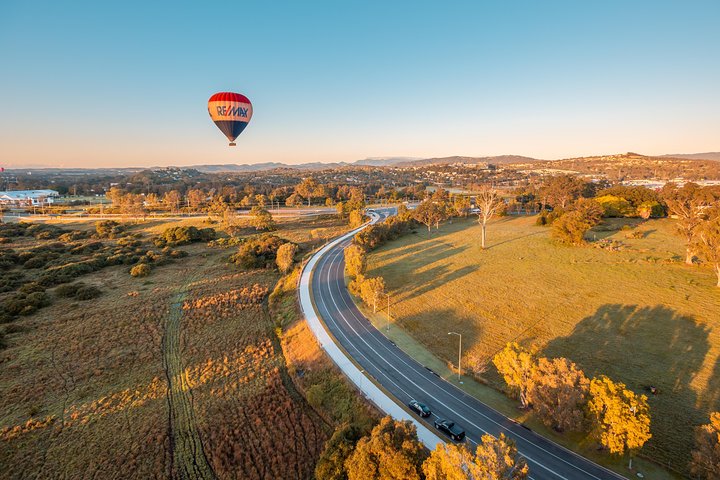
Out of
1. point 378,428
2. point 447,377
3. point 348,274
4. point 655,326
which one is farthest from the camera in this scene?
point 348,274

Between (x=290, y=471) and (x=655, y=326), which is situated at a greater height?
(x=655, y=326)

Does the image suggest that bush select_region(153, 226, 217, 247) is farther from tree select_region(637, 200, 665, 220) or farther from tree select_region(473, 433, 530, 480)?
tree select_region(637, 200, 665, 220)

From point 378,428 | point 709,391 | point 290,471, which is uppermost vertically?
point 378,428

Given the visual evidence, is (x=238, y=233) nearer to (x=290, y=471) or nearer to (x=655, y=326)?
(x=290, y=471)

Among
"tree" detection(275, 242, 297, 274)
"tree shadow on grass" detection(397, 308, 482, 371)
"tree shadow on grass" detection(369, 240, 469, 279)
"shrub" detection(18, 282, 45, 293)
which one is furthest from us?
"tree" detection(275, 242, 297, 274)

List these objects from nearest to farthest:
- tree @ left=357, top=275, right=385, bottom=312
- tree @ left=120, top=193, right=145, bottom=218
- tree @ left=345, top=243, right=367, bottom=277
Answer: tree @ left=357, top=275, right=385, bottom=312 → tree @ left=345, top=243, right=367, bottom=277 → tree @ left=120, top=193, right=145, bottom=218

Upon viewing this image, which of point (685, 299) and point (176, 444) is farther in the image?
point (685, 299)

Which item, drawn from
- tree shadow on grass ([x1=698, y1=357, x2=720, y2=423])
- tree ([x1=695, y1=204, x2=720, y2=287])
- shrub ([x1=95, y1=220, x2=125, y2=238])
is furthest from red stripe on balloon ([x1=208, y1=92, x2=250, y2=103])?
tree ([x1=695, y1=204, x2=720, y2=287])

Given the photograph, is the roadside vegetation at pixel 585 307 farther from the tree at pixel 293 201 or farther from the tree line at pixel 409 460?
the tree at pixel 293 201

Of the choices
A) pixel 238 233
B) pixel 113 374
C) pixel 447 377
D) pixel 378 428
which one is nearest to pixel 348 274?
pixel 447 377
